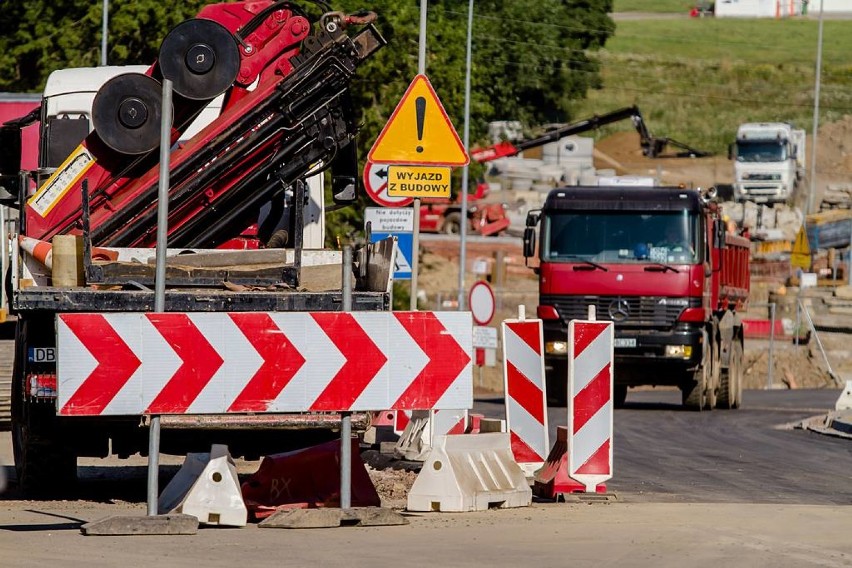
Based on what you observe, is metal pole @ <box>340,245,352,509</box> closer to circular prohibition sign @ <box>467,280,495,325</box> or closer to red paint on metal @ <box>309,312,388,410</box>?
red paint on metal @ <box>309,312,388,410</box>

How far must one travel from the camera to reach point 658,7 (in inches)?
5930

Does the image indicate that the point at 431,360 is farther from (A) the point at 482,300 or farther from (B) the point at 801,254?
(B) the point at 801,254

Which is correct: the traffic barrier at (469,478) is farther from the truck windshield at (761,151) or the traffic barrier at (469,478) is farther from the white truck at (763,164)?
the truck windshield at (761,151)

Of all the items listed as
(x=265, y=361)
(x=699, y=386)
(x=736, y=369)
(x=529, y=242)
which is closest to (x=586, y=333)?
(x=265, y=361)

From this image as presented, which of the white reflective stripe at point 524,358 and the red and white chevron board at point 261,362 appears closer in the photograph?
the red and white chevron board at point 261,362

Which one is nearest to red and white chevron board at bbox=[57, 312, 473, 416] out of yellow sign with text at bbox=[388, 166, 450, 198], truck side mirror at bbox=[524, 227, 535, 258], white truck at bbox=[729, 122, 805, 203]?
yellow sign with text at bbox=[388, 166, 450, 198]

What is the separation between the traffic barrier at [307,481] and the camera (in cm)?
1141

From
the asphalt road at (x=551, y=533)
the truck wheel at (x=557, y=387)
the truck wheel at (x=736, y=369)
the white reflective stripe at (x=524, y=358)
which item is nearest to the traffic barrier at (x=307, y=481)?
the asphalt road at (x=551, y=533)

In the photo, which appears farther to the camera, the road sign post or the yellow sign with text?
the yellow sign with text

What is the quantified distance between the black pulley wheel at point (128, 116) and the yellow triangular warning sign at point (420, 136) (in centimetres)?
196

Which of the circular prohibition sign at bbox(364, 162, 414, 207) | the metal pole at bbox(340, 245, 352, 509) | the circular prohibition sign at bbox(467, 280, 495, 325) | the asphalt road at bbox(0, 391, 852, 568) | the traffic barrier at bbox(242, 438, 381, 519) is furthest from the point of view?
the circular prohibition sign at bbox(467, 280, 495, 325)

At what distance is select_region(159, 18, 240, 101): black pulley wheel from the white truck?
60.3 m

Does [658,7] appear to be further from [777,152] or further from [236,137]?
[236,137]

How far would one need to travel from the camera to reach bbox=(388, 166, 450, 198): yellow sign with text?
15016 millimetres
